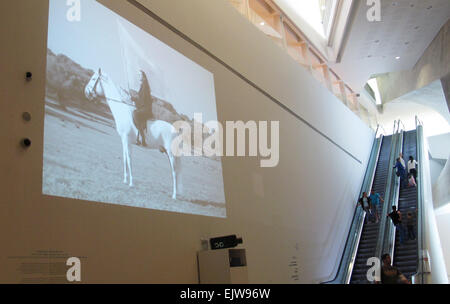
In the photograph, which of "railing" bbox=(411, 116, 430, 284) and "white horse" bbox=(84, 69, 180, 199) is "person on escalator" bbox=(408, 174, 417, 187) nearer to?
"railing" bbox=(411, 116, 430, 284)

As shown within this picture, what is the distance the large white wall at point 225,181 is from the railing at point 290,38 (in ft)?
2.73

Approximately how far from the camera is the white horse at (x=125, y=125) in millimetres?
5629

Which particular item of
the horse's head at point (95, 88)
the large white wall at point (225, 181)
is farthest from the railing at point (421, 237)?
the horse's head at point (95, 88)

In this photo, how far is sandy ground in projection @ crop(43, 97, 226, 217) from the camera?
4.77m

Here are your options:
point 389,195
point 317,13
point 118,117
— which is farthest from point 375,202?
point 118,117

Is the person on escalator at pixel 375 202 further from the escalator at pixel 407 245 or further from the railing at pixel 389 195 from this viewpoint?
the escalator at pixel 407 245

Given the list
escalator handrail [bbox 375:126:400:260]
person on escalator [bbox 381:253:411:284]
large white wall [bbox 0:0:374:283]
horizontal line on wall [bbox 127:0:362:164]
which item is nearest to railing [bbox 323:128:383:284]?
large white wall [bbox 0:0:374:283]

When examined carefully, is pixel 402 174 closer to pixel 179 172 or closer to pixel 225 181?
pixel 225 181

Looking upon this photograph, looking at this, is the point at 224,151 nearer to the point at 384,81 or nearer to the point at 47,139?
the point at 47,139

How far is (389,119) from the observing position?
3122 cm

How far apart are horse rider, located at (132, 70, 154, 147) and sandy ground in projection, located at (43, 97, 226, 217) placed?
1.00 feet

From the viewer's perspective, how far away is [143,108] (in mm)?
6434

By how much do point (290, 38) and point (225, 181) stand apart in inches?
326

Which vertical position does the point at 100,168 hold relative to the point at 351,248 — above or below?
above
